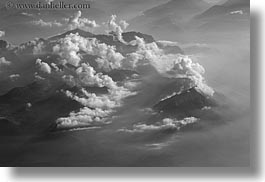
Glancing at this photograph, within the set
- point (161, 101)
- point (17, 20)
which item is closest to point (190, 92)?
point (161, 101)

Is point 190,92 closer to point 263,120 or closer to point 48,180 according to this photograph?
point 263,120

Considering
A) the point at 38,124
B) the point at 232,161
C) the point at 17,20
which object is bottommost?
the point at 232,161

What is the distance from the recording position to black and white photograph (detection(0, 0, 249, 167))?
3.22 metres

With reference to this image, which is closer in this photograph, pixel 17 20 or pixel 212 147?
pixel 212 147

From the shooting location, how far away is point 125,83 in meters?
3.35

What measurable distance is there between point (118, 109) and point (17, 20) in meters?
1.14

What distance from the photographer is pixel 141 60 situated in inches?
134

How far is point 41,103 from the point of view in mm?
3332

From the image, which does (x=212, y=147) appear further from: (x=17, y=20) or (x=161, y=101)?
(x=17, y=20)

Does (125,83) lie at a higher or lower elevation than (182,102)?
higher

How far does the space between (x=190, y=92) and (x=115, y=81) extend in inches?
24.7

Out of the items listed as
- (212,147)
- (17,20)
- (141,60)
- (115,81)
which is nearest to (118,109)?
(115,81)

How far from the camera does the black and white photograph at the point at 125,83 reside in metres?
3.22

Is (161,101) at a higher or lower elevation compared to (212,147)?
higher
